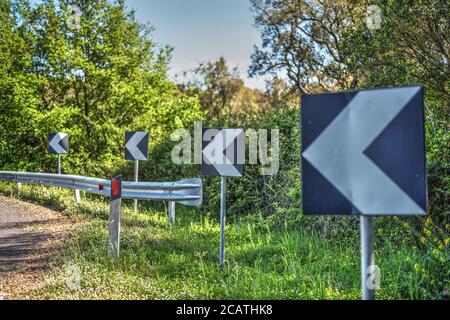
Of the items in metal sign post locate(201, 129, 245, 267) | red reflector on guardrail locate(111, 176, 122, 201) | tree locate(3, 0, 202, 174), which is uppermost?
tree locate(3, 0, 202, 174)

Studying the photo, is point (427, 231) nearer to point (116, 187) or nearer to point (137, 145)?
point (116, 187)

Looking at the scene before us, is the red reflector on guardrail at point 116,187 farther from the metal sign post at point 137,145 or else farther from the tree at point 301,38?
the tree at point 301,38

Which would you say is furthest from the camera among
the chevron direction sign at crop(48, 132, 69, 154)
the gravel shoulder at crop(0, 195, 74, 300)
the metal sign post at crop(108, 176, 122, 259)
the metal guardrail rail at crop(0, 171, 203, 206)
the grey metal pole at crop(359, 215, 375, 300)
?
the chevron direction sign at crop(48, 132, 69, 154)

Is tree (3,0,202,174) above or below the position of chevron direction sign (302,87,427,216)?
above

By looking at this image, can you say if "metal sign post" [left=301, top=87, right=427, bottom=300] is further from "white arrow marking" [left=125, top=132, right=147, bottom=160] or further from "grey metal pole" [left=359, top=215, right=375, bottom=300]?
"white arrow marking" [left=125, top=132, right=147, bottom=160]

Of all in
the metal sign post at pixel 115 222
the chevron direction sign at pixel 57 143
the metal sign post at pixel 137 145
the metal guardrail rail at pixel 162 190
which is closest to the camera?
the metal sign post at pixel 115 222

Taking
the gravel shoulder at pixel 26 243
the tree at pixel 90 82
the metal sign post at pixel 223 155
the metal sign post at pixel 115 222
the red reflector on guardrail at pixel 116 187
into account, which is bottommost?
the gravel shoulder at pixel 26 243

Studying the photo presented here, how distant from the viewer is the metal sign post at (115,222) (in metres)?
6.98

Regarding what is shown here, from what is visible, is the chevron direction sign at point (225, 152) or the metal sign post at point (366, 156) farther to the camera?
the chevron direction sign at point (225, 152)

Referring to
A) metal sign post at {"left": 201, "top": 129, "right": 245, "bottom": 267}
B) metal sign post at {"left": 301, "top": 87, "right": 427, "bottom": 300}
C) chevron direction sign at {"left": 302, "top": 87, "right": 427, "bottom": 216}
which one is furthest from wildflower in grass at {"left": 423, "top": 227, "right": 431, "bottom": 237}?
chevron direction sign at {"left": 302, "top": 87, "right": 427, "bottom": 216}

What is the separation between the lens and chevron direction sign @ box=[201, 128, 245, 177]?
7012 millimetres

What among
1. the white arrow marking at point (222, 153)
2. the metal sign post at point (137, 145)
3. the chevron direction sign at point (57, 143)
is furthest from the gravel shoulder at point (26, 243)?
the chevron direction sign at point (57, 143)

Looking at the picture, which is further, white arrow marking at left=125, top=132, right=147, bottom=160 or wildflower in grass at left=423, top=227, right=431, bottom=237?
white arrow marking at left=125, top=132, right=147, bottom=160

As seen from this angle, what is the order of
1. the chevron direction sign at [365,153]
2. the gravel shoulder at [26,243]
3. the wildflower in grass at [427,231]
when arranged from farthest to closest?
1. the wildflower in grass at [427,231]
2. the gravel shoulder at [26,243]
3. the chevron direction sign at [365,153]
